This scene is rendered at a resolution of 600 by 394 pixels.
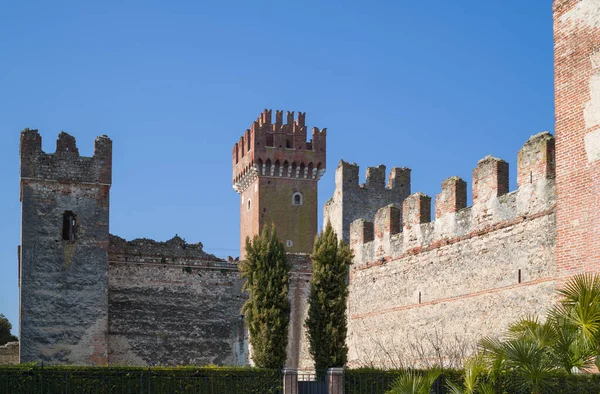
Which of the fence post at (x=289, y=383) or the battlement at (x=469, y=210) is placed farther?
the fence post at (x=289, y=383)

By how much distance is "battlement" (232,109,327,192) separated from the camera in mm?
44969

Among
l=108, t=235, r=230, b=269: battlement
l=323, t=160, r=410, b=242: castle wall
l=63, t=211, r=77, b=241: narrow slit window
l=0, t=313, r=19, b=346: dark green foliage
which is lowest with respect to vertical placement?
l=0, t=313, r=19, b=346: dark green foliage

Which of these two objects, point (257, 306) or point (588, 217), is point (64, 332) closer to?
point (257, 306)

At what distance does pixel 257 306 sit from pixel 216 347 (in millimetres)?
8241

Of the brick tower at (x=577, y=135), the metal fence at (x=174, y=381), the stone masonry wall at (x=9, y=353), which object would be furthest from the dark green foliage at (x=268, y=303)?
A: the stone masonry wall at (x=9, y=353)

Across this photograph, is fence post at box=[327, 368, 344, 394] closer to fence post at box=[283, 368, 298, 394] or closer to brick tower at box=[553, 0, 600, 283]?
fence post at box=[283, 368, 298, 394]

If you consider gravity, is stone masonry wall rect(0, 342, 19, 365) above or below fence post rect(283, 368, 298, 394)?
below

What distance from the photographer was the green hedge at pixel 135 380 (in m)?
17.9

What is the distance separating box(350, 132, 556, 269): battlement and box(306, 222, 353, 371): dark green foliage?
2.29 m

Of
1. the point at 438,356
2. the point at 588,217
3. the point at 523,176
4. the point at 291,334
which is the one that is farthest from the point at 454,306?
the point at 291,334

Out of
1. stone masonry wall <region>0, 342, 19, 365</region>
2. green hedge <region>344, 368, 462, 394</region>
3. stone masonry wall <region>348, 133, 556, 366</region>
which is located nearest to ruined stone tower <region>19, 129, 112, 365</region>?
stone masonry wall <region>0, 342, 19, 365</region>

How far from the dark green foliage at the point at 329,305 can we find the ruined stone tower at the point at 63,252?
8.09m

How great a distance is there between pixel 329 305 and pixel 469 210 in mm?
4170

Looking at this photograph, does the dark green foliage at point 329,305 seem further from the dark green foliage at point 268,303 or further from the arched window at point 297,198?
the arched window at point 297,198
